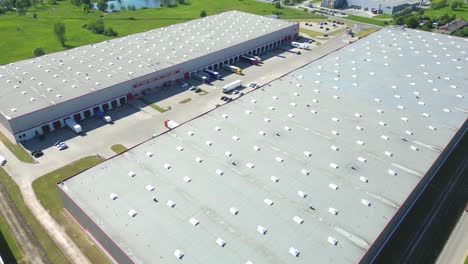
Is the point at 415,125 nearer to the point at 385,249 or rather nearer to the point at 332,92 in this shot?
the point at 332,92

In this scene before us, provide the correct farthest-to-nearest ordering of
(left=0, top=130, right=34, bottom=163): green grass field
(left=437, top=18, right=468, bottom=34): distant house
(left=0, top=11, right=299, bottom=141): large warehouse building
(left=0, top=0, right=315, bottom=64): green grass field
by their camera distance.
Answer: (left=437, top=18, right=468, bottom=34): distant house < (left=0, top=0, right=315, bottom=64): green grass field < (left=0, top=11, right=299, bottom=141): large warehouse building < (left=0, top=130, right=34, bottom=163): green grass field

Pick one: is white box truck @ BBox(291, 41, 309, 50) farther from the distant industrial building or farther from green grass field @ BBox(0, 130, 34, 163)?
green grass field @ BBox(0, 130, 34, 163)

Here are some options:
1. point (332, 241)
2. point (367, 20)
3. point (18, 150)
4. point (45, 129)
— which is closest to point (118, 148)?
point (45, 129)

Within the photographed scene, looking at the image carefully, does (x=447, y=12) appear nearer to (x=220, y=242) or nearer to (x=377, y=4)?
(x=377, y=4)

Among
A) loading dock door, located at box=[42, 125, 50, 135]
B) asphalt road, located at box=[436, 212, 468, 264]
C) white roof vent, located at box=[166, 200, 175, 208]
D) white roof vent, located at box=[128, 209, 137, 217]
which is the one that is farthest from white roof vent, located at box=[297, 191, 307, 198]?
loading dock door, located at box=[42, 125, 50, 135]

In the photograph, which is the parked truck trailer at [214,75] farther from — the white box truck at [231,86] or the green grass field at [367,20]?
the green grass field at [367,20]

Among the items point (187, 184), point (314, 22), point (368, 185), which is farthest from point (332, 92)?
point (314, 22)

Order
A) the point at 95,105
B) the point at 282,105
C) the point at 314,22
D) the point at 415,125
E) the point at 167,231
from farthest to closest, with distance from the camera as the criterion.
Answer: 1. the point at 314,22
2. the point at 95,105
3. the point at 282,105
4. the point at 415,125
5. the point at 167,231
